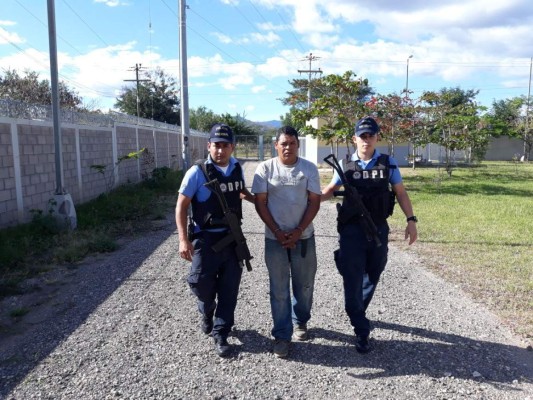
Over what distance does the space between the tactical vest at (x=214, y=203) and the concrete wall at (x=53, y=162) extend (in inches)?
192

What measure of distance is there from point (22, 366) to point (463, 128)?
19.7 metres

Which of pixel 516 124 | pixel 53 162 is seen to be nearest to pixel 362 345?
pixel 53 162

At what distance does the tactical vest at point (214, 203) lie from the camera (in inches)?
129

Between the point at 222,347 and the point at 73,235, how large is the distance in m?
4.68

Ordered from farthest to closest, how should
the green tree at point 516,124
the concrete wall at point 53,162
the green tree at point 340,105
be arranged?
the green tree at point 516,124 < the green tree at point 340,105 < the concrete wall at point 53,162

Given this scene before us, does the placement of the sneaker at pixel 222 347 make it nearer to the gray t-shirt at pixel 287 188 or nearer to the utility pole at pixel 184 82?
the gray t-shirt at pixel 287 188

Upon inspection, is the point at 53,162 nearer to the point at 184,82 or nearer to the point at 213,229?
the point at 213,229

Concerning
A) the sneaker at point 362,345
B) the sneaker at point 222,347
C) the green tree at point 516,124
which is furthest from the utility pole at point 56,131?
the green tree at point 516,124

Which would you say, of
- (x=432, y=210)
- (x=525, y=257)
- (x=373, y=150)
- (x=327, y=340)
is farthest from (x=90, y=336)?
(x=432, y=210)

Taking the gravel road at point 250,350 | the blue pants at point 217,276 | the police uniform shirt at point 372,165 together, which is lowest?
the gravel road at point 250,350

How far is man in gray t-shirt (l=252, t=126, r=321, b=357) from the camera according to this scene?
10.6 ft

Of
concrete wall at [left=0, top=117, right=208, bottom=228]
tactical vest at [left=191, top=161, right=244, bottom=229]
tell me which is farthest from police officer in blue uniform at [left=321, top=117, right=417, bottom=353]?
concrete wall at [left=0, top=117, right=208, bottom=228]

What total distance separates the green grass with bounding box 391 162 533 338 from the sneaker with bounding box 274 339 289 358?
196cm

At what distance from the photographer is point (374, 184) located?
3.31 meters
